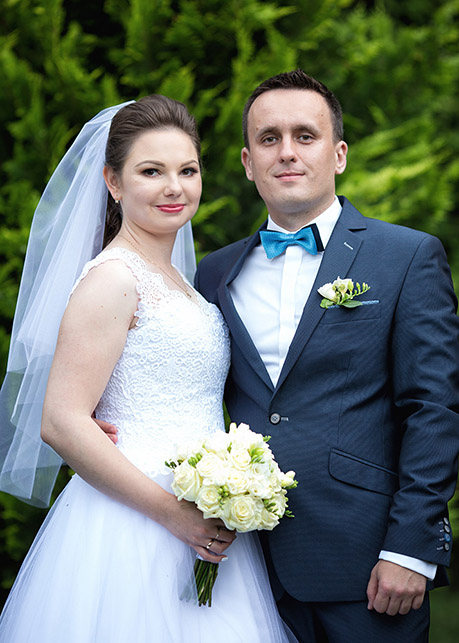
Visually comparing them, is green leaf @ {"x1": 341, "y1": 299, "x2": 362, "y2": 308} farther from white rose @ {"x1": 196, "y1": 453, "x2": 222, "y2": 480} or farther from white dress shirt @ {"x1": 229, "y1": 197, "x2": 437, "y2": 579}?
white rose @ {"x1": 196, "y1": 453, "x2": 222, "y2": 480}

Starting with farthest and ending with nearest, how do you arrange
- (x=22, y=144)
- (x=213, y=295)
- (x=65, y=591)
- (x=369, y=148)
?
(x=369, y=148), (x=22, y=144), (x=213, y=295), (x=65, y=591)

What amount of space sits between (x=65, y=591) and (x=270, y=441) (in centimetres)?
97

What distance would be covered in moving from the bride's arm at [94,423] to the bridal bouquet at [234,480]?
14cm

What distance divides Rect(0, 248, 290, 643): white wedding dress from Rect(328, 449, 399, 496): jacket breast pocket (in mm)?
476

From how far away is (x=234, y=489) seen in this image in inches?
92.5

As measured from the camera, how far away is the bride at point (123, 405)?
8.34 ft

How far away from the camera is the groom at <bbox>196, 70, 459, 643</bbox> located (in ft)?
8.74

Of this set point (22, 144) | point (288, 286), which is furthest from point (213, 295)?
point (22, 144)

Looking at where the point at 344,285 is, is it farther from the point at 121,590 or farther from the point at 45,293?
the point at 121,590

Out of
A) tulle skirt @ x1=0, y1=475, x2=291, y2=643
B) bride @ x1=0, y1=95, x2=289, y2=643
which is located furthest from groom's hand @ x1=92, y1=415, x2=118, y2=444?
tulle skirt @ x1=0, y1=475, x2=291, y2=643

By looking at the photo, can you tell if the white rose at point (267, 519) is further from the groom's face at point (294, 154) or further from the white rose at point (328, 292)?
the groom's face at point (294, 154)

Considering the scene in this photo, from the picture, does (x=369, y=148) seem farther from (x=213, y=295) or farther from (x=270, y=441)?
(x=270, y=441)

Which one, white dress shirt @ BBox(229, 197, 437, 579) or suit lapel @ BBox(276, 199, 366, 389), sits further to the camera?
white dress shirt @ BBox(229, 197, 437, 579)

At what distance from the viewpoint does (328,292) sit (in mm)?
2846
